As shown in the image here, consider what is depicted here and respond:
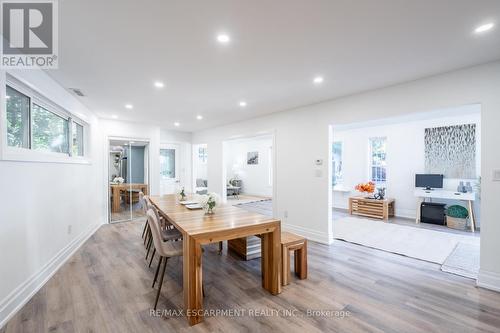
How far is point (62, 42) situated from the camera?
209cm

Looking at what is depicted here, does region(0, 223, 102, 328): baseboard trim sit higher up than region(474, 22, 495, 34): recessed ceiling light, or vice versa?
region(474, 22, 495, 34): recessed ceiling light

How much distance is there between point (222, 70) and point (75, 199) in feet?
10.8

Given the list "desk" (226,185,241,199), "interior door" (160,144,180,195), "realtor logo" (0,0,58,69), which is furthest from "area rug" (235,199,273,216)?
"realtor logo" (0,0,58,69)

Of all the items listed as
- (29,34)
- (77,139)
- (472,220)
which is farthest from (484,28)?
(77,139)

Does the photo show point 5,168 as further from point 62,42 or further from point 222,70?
point 222,70

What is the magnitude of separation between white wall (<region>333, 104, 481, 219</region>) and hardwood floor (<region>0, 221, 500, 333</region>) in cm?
320

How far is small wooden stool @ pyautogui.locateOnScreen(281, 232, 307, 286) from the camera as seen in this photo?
256 cm

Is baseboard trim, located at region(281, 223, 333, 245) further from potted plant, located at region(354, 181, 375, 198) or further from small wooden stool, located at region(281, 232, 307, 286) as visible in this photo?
potted plant, located at region(354, 181, 375, 198)

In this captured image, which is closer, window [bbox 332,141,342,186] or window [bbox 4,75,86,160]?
window [bbox 4,75,86,160]

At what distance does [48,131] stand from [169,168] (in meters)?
4.08

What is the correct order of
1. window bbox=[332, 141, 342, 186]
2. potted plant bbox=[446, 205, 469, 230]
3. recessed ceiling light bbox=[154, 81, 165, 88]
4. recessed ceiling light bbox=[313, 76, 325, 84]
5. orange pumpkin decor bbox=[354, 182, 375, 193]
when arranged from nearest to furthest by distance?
recessed ceiling light bbox=[313, 76, 325, 84] → recessed ceiling light bbox=[154, 81, 165, 88] → potted plant bbox=[446, 205, 469, 230] → orange pumpkin decor bbox=[354, 182, 375, 193] → window bbox=[332, 141, 342, 186]

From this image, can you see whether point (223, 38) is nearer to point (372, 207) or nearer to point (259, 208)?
point (372, 207)

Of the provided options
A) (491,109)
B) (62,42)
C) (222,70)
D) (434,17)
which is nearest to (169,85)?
(222,70)

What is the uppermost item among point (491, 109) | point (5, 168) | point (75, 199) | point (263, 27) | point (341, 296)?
point (263, 27)
